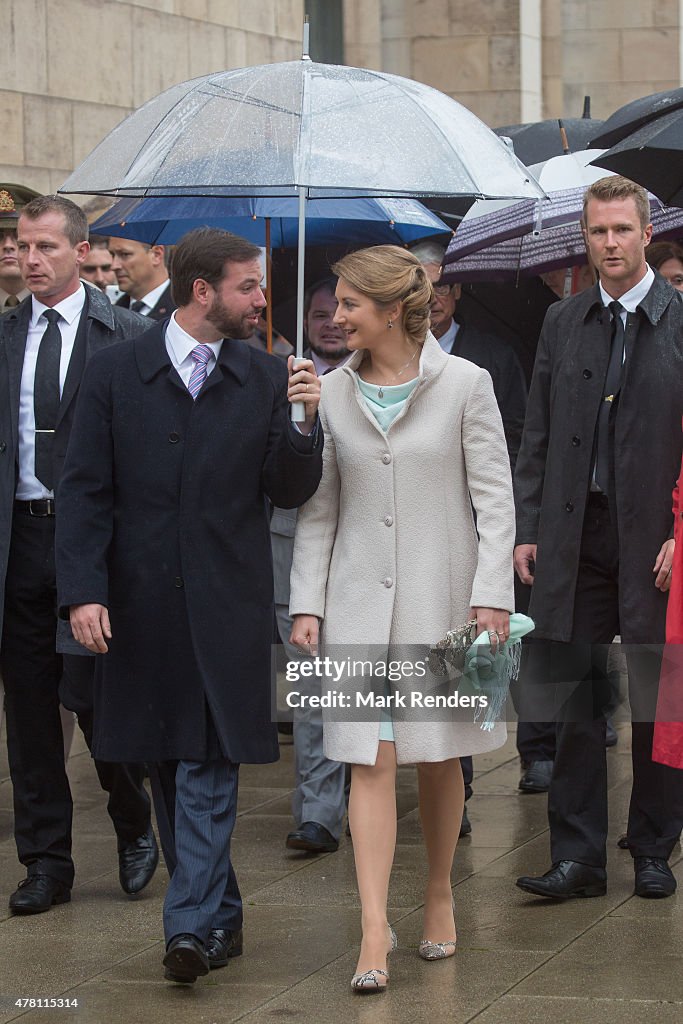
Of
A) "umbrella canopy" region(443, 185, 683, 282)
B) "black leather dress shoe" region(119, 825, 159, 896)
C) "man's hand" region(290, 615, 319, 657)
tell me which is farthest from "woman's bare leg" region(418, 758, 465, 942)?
"umbrella canopy" region(443, 185, 683, 282)

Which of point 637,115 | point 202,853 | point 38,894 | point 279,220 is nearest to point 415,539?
point 202,853

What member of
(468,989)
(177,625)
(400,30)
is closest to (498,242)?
(177,625)

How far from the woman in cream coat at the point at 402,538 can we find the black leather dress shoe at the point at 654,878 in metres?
0.91

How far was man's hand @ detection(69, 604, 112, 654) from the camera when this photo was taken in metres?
5.53

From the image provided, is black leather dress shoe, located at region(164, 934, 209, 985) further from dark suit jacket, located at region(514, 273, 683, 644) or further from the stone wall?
the stone wall

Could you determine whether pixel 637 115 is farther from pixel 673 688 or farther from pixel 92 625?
pixel 92 625

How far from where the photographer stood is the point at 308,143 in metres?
5.50

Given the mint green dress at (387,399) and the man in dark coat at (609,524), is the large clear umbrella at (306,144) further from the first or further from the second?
the man in dark coat at (609,524)

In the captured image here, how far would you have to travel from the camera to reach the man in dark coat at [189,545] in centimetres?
554

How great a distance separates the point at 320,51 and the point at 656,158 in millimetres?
10165

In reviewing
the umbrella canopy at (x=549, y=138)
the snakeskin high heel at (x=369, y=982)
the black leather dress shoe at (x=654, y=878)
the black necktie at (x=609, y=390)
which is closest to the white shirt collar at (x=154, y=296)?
the umbrella canopy at (x=549, y=138)

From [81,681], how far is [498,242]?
2800 millimetres

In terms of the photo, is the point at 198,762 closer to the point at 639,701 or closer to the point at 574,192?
Result: the point at 639,701

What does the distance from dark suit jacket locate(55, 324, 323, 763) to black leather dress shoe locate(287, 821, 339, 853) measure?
138cm
